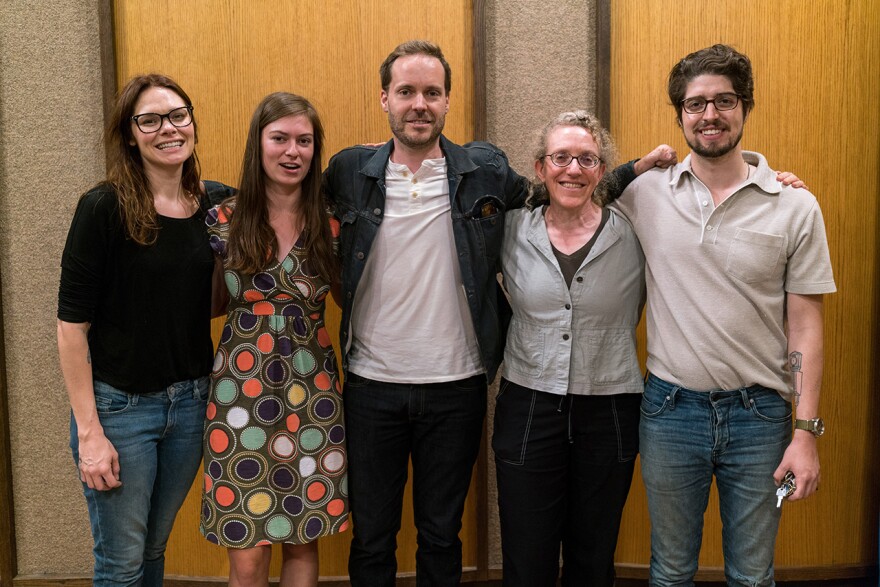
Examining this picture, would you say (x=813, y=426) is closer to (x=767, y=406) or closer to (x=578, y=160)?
(x=767, y=406)

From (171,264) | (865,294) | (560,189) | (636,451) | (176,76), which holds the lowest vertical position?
(636,451)

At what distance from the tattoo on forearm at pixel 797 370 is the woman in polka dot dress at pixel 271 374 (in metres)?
1.22

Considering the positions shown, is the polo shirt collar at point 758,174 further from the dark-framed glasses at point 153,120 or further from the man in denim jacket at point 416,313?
the dark-framed glasses at point 153,120

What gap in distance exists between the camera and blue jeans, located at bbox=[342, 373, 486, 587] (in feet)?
6.23

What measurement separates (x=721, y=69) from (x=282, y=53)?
1446 millimetres

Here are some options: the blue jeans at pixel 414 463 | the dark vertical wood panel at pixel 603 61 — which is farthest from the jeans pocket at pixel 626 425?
the dark vertical wood panel at pixel 603 61

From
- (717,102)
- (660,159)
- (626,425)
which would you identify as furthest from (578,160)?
(626,425)

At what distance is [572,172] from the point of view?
1799mm

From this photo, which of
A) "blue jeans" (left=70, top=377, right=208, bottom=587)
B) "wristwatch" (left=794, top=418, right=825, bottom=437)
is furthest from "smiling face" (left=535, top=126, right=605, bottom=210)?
"blue jeans" (left=70, top=377, right=208, bottom=587)

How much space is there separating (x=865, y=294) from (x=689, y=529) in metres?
1.29

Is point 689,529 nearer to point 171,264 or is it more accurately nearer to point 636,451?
point 636,451

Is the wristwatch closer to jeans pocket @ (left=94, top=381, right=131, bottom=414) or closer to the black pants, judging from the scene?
the black pants

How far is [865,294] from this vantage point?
2.45 m

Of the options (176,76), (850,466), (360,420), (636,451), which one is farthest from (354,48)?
(850,466)
